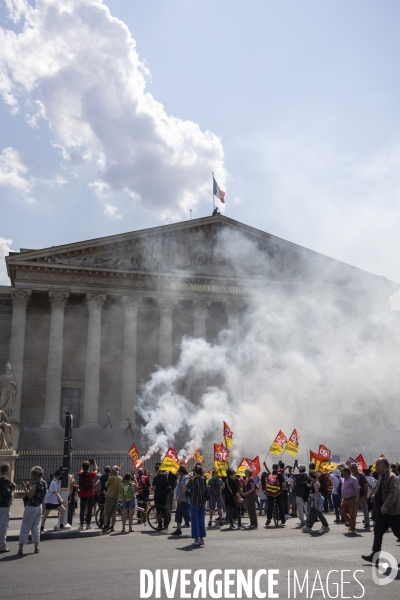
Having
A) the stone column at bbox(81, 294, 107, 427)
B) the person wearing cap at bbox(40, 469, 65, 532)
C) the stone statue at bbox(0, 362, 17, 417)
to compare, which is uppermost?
the stone column at bbox(81, 294, 107, 427)

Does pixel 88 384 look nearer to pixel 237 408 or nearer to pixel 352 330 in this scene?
pixel 237 408

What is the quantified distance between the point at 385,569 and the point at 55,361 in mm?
30509

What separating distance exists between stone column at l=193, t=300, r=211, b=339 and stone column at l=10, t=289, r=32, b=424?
10.7 metres

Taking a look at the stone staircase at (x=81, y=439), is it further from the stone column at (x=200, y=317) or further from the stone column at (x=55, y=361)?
the stone column at (x=200, y=317)

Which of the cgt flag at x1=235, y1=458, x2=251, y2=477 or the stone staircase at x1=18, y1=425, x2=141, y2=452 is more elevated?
the stone staircase at x1=18, y1=425, x2=141, y2=452

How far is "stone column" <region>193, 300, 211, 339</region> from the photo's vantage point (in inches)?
1524

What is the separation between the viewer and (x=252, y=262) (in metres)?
40.9

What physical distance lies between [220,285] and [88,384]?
10779 millimetres

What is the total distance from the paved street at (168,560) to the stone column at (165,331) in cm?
2453

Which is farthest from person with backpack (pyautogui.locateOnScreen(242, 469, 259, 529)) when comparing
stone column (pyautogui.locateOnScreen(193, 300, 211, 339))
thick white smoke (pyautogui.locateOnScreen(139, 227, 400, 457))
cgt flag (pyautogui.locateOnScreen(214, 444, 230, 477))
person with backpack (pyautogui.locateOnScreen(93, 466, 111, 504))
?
stone column (pyautogui.locateOnScreen(193, 300, 211, 339))

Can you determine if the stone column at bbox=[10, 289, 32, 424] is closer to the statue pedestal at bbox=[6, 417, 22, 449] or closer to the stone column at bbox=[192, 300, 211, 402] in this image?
the statue pedestal at bbox=[6, 417, 22, 449]

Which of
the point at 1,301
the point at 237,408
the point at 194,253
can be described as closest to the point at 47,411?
the point at 1,301

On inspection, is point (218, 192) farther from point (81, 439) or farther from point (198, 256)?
point (81, 439)

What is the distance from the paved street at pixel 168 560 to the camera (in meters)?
6.77
